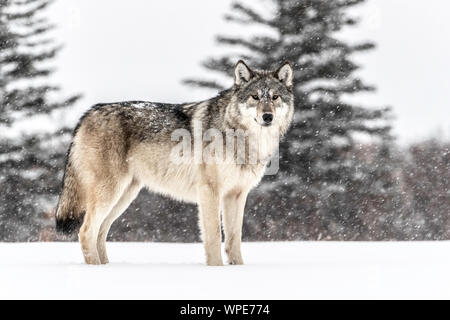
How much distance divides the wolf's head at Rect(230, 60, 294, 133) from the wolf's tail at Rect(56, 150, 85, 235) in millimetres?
2114

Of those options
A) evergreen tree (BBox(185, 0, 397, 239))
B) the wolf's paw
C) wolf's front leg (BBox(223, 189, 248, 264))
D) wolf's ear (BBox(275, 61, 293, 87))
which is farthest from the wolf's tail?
evergreen tree (BBox(185, 0, 397, 239))

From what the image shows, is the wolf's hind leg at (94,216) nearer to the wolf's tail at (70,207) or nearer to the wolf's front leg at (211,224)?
the wolf's tail at (70,207)

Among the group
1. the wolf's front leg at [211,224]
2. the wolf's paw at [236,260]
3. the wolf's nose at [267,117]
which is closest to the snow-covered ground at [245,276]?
the wolf's front leg at [211,224]

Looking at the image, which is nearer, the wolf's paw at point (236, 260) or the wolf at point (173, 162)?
the wolf at point (173, 162)

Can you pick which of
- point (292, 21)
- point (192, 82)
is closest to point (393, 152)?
point (292, 21)

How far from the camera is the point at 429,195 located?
21734mm

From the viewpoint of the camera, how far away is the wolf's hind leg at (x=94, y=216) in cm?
700

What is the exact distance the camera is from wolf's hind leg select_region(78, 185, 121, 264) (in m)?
7.00

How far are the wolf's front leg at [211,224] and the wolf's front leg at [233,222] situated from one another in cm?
36

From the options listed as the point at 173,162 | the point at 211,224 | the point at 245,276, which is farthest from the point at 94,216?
the point at 245,276

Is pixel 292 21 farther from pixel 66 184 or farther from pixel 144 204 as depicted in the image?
pixel 66 184

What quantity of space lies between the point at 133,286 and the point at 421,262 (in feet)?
11.1

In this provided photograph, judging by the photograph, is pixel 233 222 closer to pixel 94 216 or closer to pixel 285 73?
pixel 94 216

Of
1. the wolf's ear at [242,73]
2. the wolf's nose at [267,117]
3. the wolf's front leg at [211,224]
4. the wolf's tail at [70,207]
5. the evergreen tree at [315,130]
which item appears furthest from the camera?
the evergreen tree at [315,130]
